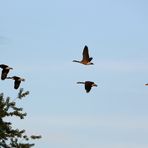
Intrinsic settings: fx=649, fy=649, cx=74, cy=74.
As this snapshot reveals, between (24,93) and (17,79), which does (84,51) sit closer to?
(17,79)

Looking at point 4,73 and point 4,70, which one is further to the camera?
point 4,70

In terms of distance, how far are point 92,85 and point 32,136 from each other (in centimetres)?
1902

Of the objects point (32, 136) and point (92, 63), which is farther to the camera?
point (32, 136)

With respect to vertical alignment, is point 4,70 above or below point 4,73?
above

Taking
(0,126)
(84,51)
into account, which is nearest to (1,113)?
(0,126)

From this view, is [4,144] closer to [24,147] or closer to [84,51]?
[24,147]

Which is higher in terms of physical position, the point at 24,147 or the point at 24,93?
the point at 24,93

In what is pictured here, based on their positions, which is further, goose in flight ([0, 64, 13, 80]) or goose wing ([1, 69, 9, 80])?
goose in flight ([0, 64, 13, 80])

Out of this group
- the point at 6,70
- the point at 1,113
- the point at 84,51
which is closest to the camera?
the point at 6,70

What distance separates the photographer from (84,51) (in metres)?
22.2

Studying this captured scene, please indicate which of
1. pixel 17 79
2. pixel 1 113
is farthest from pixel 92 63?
pixel 1 113

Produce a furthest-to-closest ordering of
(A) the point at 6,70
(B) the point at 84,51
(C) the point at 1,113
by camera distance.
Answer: (C) the point at 1,113
(B) the point at 84,51
(A) the point at 6,70

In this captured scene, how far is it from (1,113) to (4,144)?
2.24m

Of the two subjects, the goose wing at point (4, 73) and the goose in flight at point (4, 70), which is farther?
the goose in flight at point (4, 70)
